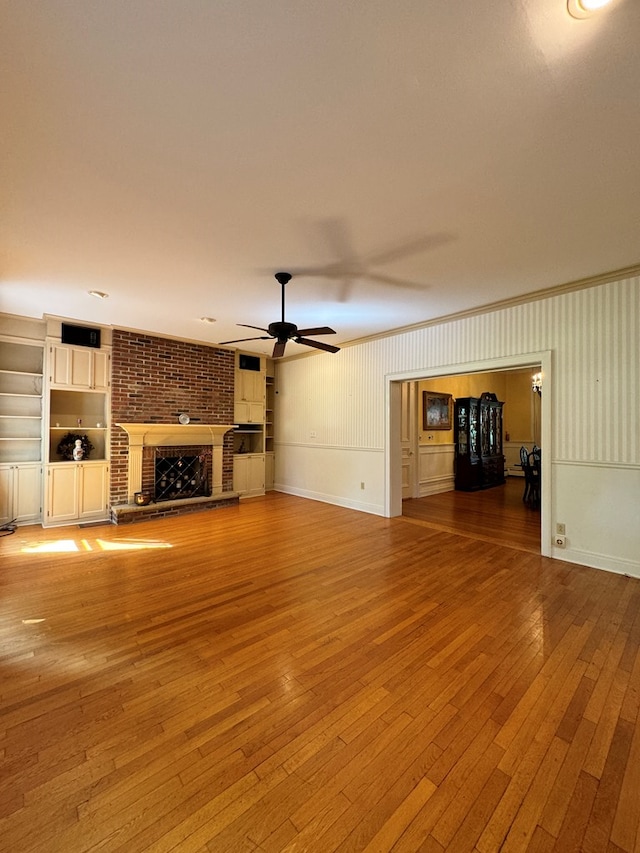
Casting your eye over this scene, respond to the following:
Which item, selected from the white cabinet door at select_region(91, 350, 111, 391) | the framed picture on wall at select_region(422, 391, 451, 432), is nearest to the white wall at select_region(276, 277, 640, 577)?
the framed picture on wall at select_region(422, 391, 451, 432)

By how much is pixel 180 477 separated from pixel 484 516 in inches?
199

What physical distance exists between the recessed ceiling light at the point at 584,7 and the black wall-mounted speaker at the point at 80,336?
589cm

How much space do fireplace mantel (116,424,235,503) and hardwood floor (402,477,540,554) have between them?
346 centimetres

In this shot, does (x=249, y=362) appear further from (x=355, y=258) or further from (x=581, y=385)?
(x=581, y=385)

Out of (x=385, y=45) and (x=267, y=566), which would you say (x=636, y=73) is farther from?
(x=267, y=566)

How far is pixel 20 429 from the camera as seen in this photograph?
5.08 metres

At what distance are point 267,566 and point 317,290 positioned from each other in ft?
9.57

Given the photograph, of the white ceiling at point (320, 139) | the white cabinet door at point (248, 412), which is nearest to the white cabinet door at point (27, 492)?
the white ceiling at point (320, 139)

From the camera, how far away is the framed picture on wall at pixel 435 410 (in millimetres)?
7086

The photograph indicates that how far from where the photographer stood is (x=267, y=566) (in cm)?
352

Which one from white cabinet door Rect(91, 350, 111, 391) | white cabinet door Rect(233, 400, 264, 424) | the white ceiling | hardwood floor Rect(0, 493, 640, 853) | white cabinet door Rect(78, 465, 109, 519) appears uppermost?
the white ceiling

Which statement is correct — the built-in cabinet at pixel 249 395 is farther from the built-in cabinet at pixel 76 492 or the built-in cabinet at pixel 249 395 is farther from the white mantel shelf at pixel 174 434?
the built-in cabinet at pixel 76 492

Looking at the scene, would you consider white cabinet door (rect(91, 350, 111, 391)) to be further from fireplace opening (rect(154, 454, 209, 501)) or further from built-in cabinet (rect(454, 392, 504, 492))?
built-in cabinet (rect(454, 392, 504, 492))

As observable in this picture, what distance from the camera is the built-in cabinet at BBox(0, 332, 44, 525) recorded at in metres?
4.86
